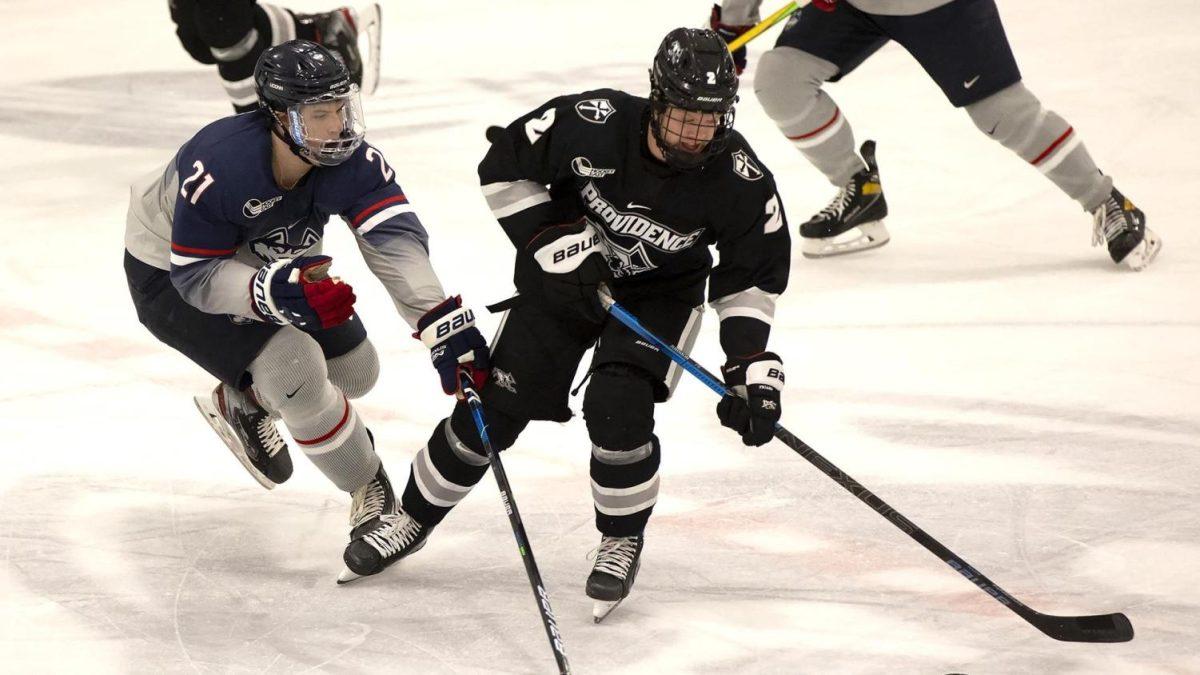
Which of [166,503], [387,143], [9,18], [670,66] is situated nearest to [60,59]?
[9,18]

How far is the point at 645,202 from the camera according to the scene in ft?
8.34

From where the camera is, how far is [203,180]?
2.52 m

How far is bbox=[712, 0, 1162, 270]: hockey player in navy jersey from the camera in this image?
396cm

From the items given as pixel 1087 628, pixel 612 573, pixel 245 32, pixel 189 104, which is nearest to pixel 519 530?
pixel 612 573

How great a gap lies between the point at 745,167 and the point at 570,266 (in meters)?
0.37

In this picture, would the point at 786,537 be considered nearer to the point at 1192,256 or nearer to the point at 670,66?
the point at 670,66

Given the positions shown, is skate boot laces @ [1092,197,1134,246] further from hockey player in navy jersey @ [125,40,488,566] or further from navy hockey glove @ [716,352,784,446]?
hockey player in navy jersey @ [125,40,488,566]

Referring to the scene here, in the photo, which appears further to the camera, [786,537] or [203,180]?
[786,537]

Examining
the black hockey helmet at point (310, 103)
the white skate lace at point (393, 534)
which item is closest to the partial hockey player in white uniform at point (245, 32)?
the black hockey helmet at point (310, 103)

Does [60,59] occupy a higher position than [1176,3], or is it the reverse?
[1176,3]

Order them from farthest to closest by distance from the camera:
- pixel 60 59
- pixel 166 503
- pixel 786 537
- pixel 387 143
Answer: pixel 60 59 → pixel 387 143 → pixel 166 503 → pixel 786 537

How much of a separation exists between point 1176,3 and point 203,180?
5564mm

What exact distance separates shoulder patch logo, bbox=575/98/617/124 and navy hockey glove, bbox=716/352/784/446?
523mm

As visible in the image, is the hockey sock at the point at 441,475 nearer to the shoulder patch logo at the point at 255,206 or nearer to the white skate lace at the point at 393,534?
the white skate lace at the point at 393,534
